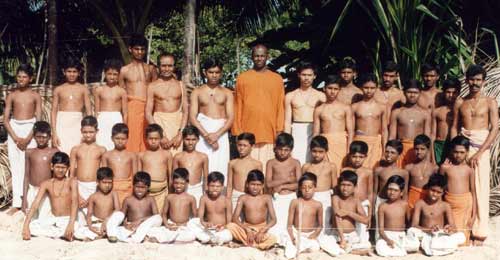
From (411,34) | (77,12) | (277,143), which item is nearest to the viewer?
(277,143)

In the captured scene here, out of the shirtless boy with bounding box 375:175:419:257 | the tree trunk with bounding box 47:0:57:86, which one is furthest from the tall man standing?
the tree trunk with bounding box 47:0:57:86

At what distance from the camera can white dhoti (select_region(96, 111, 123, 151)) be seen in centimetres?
589

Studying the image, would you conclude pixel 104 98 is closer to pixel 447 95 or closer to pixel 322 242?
pixel 322 242

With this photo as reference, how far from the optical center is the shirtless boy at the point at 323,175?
5.42 metres

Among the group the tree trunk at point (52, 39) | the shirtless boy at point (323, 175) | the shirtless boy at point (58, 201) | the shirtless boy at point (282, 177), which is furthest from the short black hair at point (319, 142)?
the tree trunk at point (52, 39)

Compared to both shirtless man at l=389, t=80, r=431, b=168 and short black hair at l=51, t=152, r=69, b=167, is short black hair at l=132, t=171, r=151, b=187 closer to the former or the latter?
short black hair at l=51, t=152, r=69, b=167

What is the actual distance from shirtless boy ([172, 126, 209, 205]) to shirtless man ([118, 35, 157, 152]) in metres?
0.53

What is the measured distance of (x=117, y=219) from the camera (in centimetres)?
521

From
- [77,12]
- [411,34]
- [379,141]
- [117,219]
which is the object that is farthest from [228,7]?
[117,219]

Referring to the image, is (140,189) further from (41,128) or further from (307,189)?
(307,189)

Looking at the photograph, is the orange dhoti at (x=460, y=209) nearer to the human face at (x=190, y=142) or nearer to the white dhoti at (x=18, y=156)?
the human face at (x=190, y=142)

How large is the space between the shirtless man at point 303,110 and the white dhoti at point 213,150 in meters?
0.60

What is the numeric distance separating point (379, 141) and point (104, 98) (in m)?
2.53

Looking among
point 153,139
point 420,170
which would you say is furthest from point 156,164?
point 420,170
